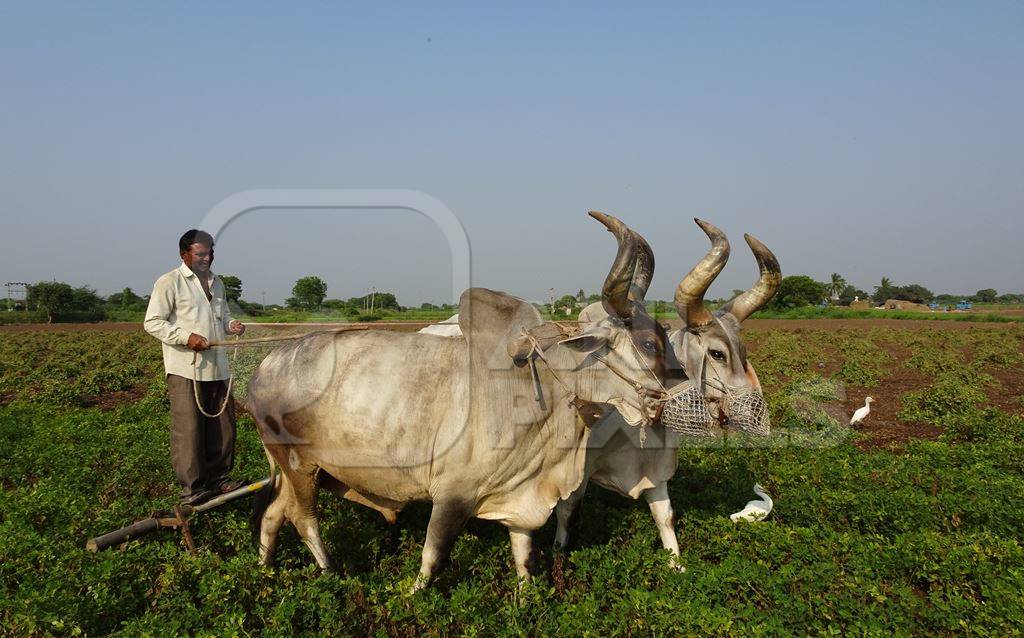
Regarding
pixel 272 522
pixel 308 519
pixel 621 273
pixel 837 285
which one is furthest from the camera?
pixel 837 285

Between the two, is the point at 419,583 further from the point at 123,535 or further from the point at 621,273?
the point at 621,273

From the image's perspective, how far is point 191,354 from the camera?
208 inches

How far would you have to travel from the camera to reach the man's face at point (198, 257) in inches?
208

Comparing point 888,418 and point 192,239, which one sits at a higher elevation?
point 192,239

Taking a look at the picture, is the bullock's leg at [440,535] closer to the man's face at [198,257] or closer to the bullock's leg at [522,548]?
the bullock's leg at [522,548]

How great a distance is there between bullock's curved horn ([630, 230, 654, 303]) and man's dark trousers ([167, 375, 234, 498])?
355 centimetres

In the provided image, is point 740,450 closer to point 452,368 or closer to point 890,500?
point 890,500

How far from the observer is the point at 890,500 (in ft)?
20.6

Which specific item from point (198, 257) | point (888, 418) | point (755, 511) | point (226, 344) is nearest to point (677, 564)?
point (755, 511)

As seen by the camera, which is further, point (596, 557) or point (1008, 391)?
point (1008, 391)

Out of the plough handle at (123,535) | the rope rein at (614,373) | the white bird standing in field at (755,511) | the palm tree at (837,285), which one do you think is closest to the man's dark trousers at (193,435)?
the plough handle at (123,535)

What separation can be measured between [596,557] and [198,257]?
13.2 feet

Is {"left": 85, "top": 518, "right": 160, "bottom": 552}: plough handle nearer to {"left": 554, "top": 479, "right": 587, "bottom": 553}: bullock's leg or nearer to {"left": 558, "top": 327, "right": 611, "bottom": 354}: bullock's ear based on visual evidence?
{"left": 554, "top": 479, "right": 587, "bottom": 553}: bullock's leg

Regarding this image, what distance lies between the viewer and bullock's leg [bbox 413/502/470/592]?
185 inches
